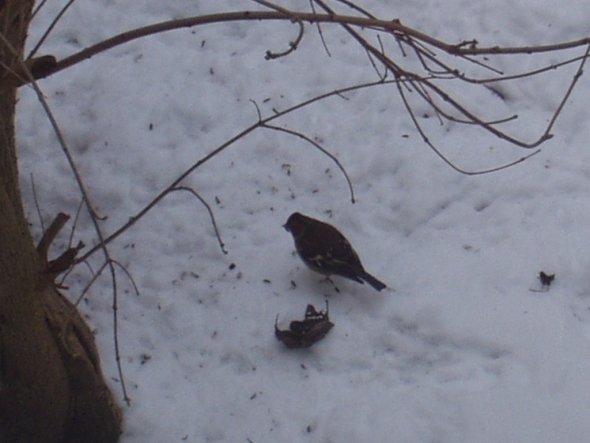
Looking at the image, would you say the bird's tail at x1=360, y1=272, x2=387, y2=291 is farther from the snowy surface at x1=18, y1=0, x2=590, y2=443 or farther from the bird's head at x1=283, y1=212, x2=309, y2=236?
the bird's head at x1=283, y1=212, x2=309, y2=236

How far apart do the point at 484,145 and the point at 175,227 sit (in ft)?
4.59

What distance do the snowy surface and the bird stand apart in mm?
120

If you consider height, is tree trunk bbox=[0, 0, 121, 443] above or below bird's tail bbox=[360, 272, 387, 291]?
above

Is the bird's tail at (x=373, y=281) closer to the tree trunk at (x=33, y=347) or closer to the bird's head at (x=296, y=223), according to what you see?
the bird's head at (x=296, y=223)

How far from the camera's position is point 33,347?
10.0ft

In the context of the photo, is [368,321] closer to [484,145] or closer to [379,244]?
[379,244]

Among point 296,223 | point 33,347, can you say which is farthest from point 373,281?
point 33,347

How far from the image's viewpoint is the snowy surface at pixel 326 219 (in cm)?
350

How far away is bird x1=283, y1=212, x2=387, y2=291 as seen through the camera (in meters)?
3.76

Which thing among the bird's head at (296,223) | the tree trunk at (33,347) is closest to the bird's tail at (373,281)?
the bird's head at (296,223)

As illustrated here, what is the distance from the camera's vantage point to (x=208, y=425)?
3471mm

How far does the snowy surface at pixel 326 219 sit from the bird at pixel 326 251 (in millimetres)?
120

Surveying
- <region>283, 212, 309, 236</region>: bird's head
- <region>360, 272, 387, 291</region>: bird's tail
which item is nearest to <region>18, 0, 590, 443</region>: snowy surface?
<region>360, 272, 387, 291</region>: bird's tail

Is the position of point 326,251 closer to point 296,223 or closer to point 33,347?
point 296,223
